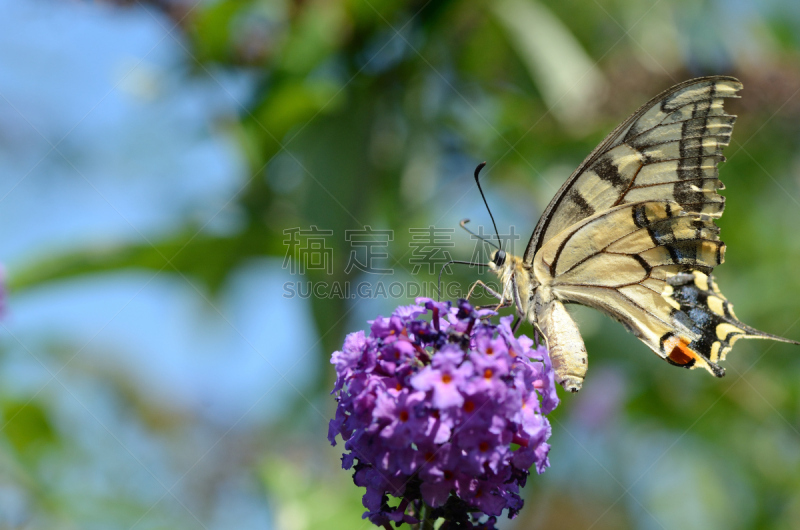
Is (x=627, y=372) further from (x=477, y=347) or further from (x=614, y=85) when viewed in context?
(x=477, y=347)

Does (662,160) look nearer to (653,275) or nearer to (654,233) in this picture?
(654,233)

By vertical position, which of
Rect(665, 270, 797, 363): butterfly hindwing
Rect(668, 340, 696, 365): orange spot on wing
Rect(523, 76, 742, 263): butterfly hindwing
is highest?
Rect(523, 76, 742, 263): butterfly hindwing

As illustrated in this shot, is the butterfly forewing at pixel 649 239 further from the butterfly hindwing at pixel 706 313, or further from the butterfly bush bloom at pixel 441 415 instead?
the butterfly bush bloom at pixel 441 415

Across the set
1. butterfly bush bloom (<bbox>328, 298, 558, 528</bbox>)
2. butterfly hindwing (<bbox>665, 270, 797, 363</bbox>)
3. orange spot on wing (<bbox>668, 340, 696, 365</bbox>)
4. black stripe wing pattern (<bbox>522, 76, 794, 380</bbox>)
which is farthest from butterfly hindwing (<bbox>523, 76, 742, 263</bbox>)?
butterfly bush bloom (<bbox>328, 298, 558, 528</bbox>)

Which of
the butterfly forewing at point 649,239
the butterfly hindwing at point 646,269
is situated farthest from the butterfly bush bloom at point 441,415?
the butterfly hindwing at point 646,269

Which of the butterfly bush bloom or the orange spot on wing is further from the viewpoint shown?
the orange spot on wing

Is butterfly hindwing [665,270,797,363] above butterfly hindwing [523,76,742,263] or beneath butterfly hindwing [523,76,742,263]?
beneath

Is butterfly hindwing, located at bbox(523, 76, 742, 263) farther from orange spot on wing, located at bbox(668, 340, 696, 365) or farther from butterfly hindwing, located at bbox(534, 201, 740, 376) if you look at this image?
orange spot on wing, located at bbox(668, 340, 696, 365)
